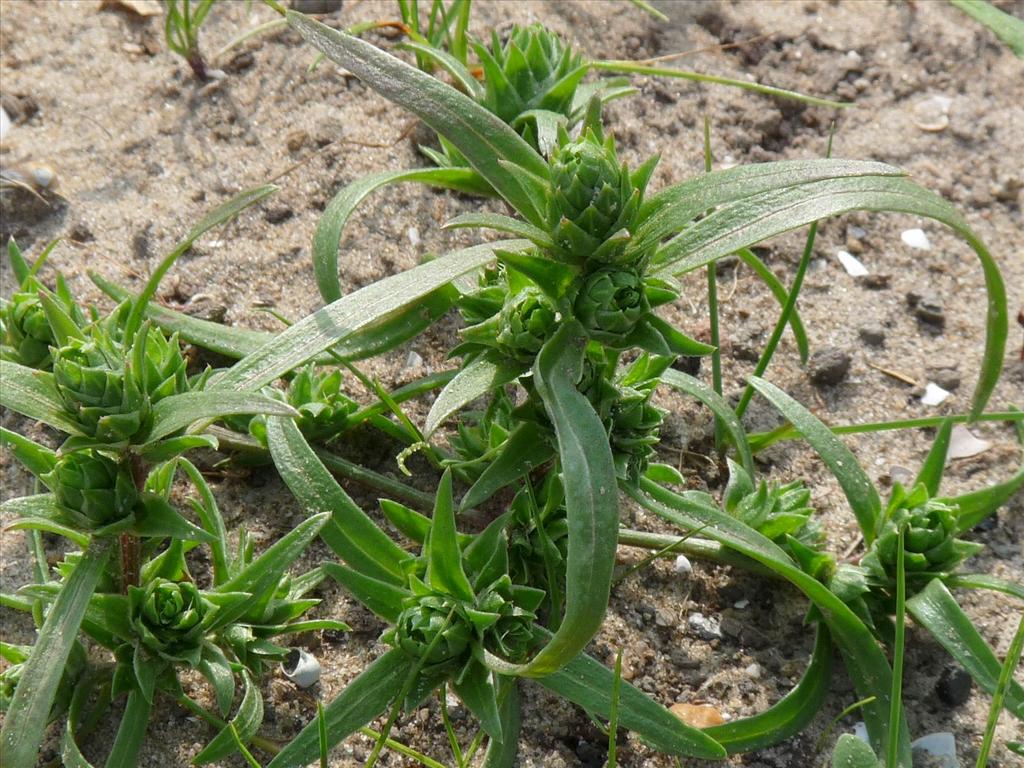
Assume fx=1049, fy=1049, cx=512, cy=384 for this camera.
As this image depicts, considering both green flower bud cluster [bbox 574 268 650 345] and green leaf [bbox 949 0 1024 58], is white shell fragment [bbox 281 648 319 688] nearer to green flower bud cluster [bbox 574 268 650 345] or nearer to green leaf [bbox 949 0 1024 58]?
green flower bud cluster [bbox 574 268 650 345]

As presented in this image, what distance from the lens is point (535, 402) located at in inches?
79.0

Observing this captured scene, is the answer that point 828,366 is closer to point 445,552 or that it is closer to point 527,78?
point 527,78

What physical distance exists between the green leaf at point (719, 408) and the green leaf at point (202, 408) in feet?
3.42

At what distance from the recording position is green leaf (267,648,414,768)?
Result: 1836mm

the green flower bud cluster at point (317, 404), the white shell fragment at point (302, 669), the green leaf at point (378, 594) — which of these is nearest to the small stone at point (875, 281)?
the green flower bud cluster at point (317, 404)

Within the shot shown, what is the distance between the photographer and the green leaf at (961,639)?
6.84ft

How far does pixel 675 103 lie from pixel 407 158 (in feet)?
2.98

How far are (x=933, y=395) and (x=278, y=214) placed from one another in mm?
1863

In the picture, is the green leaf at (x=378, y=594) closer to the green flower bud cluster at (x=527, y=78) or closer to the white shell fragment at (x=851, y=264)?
the green flower bud cluster at (x=527, y=78)

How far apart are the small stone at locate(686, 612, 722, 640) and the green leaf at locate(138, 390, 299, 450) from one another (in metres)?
1.10

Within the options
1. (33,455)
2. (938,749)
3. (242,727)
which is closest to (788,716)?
(938,749)

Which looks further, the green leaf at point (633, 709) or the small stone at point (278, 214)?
the small stone at point (278, 214)

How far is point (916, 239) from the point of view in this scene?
3.13m

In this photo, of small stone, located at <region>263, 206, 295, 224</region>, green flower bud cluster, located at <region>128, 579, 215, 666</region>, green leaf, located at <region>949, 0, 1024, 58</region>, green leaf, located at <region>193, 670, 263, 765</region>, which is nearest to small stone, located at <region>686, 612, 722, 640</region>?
green leaf, located at <region>193, 670, 263, 765</region>
